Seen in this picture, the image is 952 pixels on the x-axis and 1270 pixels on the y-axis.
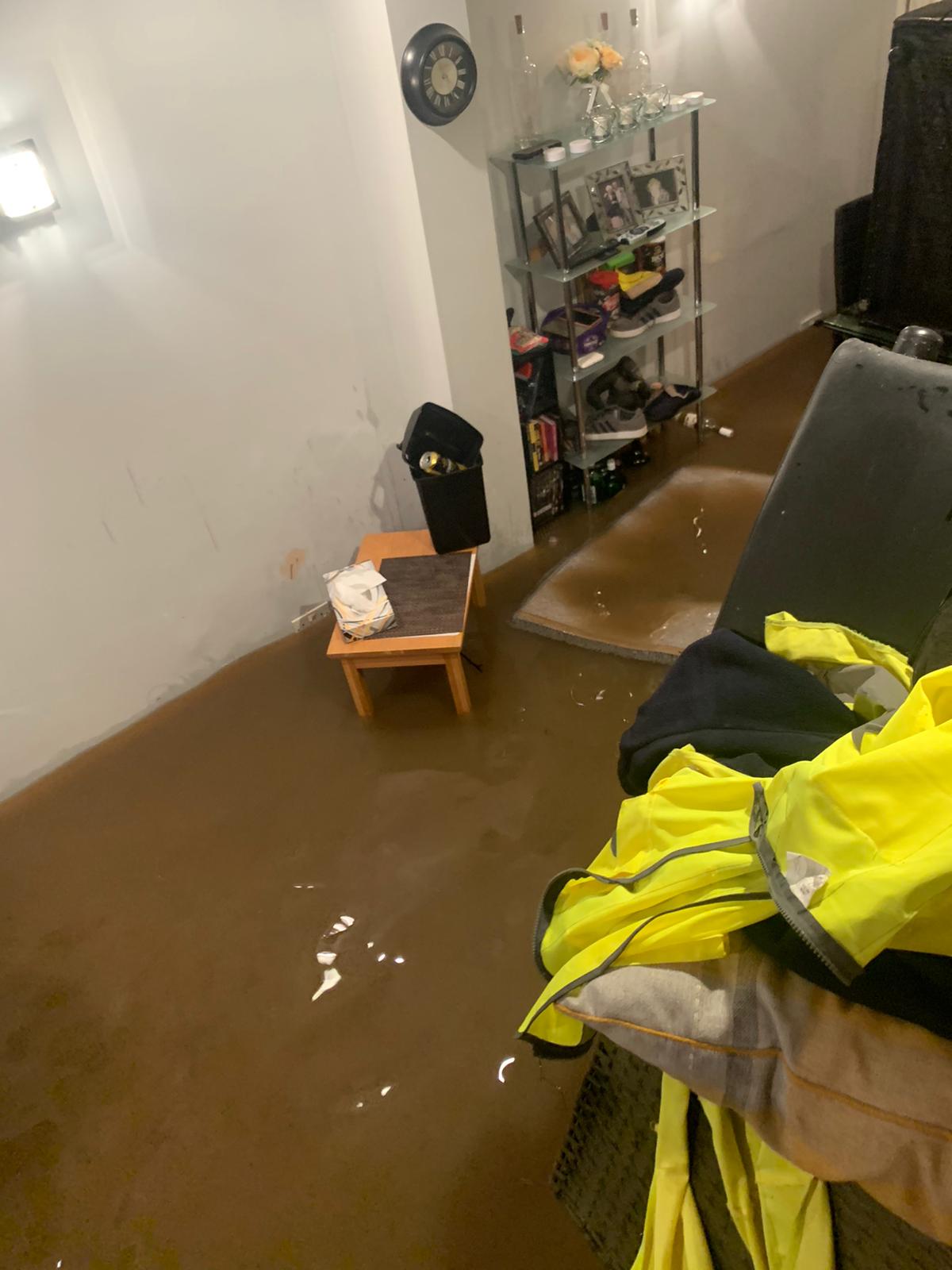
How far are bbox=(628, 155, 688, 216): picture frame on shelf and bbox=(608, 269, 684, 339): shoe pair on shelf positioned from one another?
0.21 metres

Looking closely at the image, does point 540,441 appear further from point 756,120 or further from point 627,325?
point 756,120

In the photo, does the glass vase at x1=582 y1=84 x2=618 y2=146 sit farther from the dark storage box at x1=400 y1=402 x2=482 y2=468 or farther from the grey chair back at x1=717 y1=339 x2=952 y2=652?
the grey chair back at x1=717 y1=339 x2=952 y2=652

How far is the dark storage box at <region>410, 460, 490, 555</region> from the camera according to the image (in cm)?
234

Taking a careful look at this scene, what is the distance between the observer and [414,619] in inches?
88.8

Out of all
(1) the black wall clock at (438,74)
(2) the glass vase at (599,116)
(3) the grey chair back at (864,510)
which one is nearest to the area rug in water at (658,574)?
(3) the grey chair back at (864,510)

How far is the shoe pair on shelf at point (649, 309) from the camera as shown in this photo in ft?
9.39

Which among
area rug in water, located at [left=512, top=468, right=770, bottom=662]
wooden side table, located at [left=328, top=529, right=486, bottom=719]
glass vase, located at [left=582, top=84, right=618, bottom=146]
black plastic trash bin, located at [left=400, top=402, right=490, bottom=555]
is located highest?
glass vase, located at [left=582, top=84, right=618, bottom=146]

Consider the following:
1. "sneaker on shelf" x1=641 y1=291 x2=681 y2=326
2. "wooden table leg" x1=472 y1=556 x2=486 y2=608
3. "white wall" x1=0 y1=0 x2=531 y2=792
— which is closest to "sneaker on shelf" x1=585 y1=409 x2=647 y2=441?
"sneaker on shelf" x1=641 y1=291 x2=681 y2=326

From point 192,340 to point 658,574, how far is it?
59.1 inches

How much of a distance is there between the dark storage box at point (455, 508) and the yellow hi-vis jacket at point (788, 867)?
4.96 ft

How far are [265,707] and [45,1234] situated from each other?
1308 mm

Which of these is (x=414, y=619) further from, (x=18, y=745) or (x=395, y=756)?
(x=18, y=745)

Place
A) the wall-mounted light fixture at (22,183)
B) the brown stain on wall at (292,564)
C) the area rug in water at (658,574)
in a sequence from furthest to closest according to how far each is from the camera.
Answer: the brown stain on wall at (292,564), the area rug in water at (658,574), the wall-mounted light fixture at (22,183)

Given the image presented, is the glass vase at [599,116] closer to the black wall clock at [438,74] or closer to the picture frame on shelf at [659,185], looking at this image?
the picture frame on shelf at [659,185]
